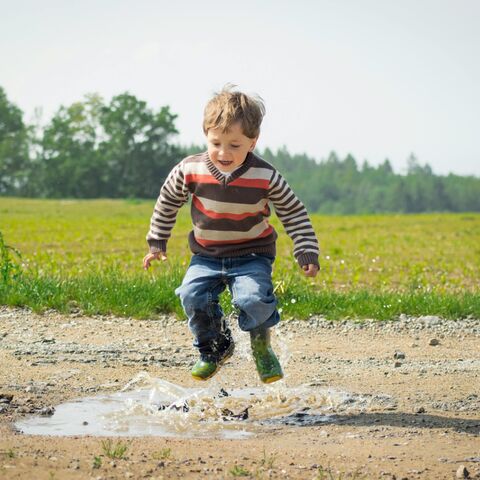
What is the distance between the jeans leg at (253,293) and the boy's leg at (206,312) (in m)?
0.13

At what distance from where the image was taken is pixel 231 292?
5758 mm

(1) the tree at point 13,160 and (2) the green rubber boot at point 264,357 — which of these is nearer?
(2) the green rubber boot at point 264,357

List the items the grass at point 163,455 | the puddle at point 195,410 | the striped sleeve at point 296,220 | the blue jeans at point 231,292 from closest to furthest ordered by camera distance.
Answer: the grass at point 163,455, the puddle at point 195,410, the blue jeans at point 231,292, the striped sleeve at point 296,220

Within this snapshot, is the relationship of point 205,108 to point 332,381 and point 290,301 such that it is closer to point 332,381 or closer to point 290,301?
Result: point 332,381

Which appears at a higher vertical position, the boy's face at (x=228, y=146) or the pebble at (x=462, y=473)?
the boy's face at (x=228, y=146)

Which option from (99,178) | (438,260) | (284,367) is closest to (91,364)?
(284,367)

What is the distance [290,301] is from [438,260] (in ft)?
34.4

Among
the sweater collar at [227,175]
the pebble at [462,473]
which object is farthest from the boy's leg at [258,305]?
the pebble at [462,473]

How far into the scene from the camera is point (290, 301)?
9.07 m

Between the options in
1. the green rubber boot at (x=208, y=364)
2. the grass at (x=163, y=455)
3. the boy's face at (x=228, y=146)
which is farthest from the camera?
the green rubber boot at (x=208, y=364)

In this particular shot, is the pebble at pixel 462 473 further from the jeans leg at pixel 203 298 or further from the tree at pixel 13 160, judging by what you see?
the tree at pixel 13 160

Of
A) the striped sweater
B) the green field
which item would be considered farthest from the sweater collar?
the green field

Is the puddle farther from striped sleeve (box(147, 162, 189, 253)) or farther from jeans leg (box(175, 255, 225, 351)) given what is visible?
striped sleeve (box(147, 162, 189, 253))

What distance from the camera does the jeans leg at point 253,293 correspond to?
5562mm
